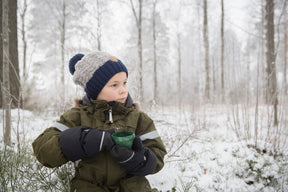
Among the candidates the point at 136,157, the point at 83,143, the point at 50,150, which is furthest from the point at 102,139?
the point at 50,150

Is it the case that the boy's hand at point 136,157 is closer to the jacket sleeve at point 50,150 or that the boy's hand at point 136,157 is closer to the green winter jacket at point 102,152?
the green winter jacket at point 102,152

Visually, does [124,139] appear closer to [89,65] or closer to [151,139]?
[151,139]

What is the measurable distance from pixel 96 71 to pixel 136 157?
707 millimetres

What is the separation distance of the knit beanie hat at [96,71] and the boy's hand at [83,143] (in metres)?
0.39

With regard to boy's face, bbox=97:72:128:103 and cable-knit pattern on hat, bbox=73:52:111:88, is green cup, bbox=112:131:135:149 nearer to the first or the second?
boy's face, bbox=97:72:128:103

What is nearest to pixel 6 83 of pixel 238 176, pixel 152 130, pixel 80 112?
pixel 80 112

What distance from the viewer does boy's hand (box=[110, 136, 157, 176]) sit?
3.04ft

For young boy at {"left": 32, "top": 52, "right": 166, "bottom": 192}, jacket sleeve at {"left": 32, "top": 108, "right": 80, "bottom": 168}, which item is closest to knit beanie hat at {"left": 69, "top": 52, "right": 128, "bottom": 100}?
young boy at {"left": 32, "top": 52, "right": 166, "bottom": 192}

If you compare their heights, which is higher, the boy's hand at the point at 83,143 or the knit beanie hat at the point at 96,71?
the knit beanie hat at the point at 96,71

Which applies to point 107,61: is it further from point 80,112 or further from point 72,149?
point 72,149

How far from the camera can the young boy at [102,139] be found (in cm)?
96

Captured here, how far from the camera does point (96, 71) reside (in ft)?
4.01

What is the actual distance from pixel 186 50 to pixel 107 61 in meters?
31.3

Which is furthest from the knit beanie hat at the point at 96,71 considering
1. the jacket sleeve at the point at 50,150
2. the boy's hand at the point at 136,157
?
the boy's hand at the point at 136,157
